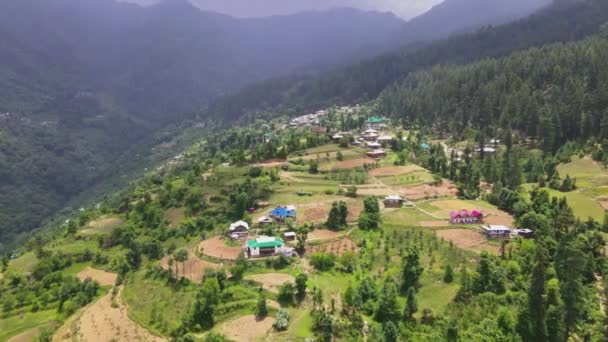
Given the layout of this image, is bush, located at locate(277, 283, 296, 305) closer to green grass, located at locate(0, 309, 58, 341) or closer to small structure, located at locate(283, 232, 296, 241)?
small structure, located at locate(283, 232, 296, 241)

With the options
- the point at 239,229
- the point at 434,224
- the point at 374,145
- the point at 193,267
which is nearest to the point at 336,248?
the point at 434,224

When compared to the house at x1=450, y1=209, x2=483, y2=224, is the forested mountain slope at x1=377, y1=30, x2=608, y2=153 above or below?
above

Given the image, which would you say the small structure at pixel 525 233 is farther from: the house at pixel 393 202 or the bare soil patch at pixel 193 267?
the bare soil patch at pixel 193 267

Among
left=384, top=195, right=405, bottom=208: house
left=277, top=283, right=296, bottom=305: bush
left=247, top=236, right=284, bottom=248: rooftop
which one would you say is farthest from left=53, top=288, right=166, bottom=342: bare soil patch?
left=384, top=195, right=405, bottom=208: house

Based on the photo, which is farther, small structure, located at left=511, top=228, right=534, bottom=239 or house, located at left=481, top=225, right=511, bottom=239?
house, located at left=481, top=225, right=511, bottom=239

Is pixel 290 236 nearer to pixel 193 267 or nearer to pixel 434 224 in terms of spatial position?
pixel 193 267

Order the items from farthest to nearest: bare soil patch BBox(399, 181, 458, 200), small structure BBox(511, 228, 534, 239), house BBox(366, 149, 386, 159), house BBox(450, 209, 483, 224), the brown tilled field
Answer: house BBox(366, 149, 386, 159) → bare soil patch BBox(399, 181, 458, 200) → house BBox(450, 209, 483, 224) → the brown tilled field → small structure BBox(511, 228, 534, 239)
